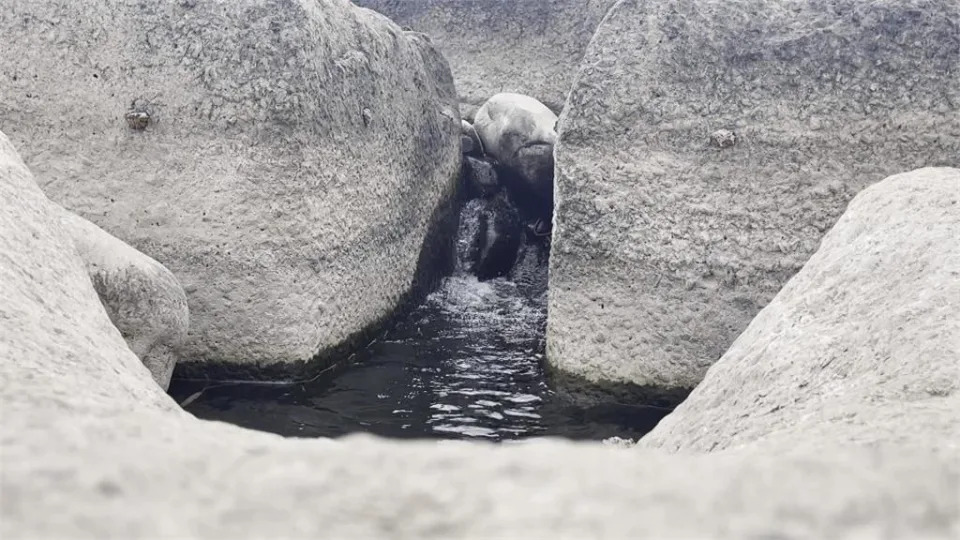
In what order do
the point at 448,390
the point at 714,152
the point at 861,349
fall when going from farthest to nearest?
the point at 448,390 → the point at 714,152 → the point at 861,349

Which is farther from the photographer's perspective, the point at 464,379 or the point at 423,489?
the point at 464,379

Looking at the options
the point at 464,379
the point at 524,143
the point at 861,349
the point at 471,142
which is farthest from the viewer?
the point at 471,142

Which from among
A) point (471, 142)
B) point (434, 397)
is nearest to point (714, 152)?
point (434, 397)

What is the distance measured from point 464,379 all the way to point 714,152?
1.85 meters

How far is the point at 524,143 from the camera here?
762 centimetres

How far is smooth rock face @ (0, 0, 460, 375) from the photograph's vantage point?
4.81 metres

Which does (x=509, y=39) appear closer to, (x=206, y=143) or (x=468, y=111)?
(x=468, y=111)

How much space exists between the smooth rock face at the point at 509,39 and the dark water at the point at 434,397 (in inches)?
179

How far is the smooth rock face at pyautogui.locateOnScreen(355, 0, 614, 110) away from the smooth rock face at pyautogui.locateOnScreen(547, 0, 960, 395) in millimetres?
5141

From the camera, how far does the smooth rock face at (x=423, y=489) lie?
92cm

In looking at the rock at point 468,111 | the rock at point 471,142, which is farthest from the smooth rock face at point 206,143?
the rock at point 468,111

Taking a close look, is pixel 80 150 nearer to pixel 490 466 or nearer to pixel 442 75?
pixel 442 75

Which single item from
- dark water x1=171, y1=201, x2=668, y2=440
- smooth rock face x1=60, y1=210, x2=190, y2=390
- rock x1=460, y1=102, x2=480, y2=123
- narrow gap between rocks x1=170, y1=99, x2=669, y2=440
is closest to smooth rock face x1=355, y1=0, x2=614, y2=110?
rock x1=460, y1=102, x2=480, y2=123

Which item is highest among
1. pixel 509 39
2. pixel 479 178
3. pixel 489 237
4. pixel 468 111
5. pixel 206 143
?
pixel 509 39
